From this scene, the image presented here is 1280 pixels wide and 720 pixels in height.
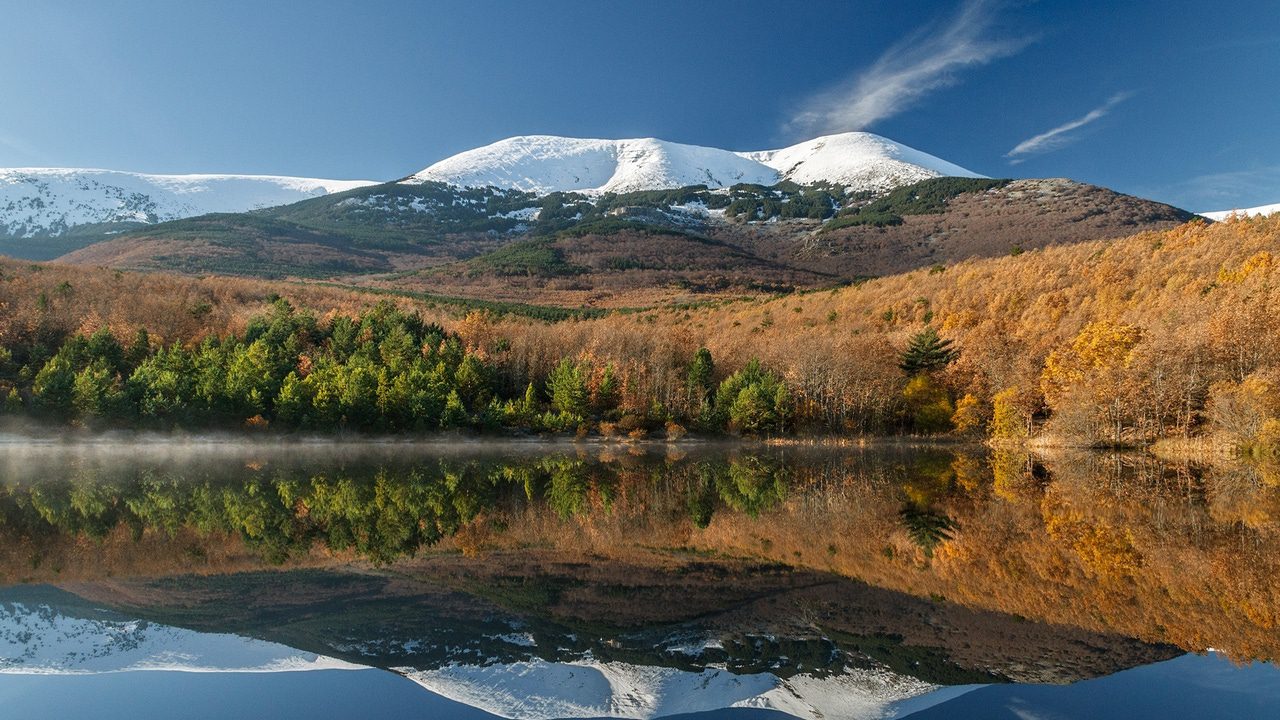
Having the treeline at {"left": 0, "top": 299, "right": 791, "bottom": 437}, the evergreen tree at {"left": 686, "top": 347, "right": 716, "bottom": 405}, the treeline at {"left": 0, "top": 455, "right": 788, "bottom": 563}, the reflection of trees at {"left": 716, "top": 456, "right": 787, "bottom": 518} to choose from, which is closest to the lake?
the treeline at {"left": 0, "top": 455, "right": 788, "bottom": 563}

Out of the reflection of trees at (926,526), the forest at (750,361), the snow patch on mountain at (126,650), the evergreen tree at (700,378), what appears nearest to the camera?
the snow patch on mountain at (126,650)

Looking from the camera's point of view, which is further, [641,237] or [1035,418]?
[641,237]

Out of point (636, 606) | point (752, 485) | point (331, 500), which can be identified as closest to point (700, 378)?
point (752, 485)

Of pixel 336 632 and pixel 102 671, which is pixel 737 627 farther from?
pixel 102 671

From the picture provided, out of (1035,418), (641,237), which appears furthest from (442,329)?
(641,237)

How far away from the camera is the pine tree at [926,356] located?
56.4 meters

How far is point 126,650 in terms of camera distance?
801cm

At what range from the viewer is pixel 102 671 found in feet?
24.4

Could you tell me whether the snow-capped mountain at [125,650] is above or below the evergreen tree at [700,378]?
below

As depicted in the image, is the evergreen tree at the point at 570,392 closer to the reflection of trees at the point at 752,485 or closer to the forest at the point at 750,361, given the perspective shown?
the forest at the point at 750,361

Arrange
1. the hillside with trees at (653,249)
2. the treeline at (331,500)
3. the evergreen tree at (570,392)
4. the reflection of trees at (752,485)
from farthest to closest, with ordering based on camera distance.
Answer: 1. the hillside with trees at (653,249)
2. the evergreen tree at (570,392)
3. the reflection of trees at (752,485)
4. the treeline at (331,500)

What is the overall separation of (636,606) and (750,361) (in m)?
49.3

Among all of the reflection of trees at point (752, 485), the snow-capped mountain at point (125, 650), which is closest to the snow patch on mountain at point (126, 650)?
the snow-capped mountain at point (125, 650)

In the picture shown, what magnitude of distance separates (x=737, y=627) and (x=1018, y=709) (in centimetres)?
334
